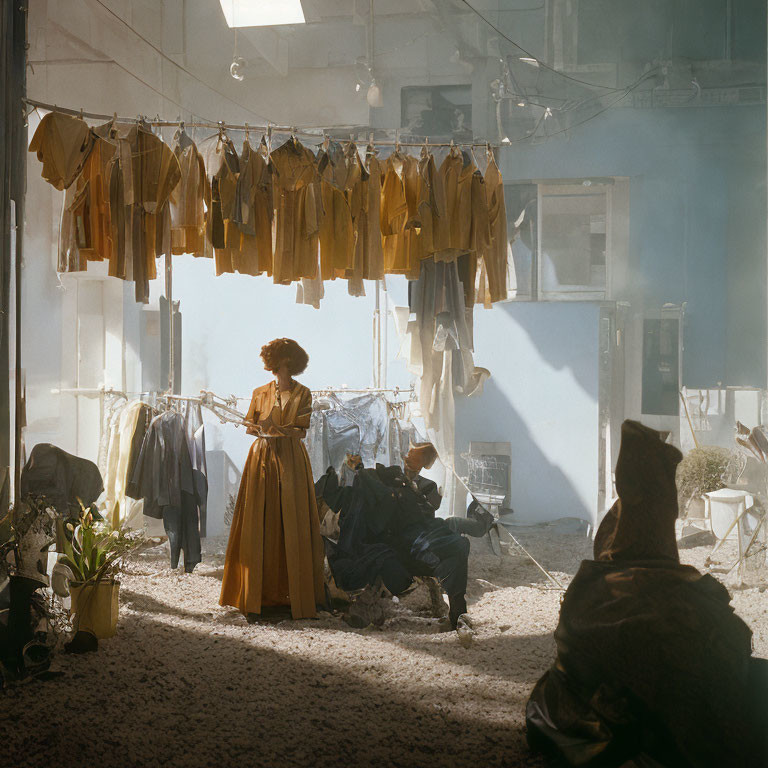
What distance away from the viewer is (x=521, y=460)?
400 centimetres

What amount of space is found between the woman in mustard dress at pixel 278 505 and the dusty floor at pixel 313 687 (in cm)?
22

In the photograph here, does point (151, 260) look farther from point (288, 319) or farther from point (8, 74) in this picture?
point (8, 74)

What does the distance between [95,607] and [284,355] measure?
1.57 metres

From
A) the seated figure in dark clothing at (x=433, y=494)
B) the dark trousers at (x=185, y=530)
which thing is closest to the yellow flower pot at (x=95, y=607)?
the dark trousers at (x=185, y=530)

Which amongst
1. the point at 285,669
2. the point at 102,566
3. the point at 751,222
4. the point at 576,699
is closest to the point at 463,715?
the point at 576,699

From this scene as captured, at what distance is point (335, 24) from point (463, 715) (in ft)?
11.2

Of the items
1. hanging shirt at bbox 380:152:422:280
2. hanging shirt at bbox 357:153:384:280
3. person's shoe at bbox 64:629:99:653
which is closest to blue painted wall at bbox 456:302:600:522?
hanging shirt at bbox 380:152:422:280

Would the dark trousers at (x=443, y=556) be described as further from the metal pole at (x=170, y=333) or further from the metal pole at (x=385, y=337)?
the metal pole at (x=170, y=333)

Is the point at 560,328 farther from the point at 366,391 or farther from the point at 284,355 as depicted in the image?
the point at 284,355

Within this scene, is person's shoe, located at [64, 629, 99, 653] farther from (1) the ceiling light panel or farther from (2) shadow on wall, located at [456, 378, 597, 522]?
(1) the ceiling light panel

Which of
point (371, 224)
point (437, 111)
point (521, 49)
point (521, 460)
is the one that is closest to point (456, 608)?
point (521, 460)

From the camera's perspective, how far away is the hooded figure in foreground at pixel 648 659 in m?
2.33

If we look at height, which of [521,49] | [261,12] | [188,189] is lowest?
[188,189]

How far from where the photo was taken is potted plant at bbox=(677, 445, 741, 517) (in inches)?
142
